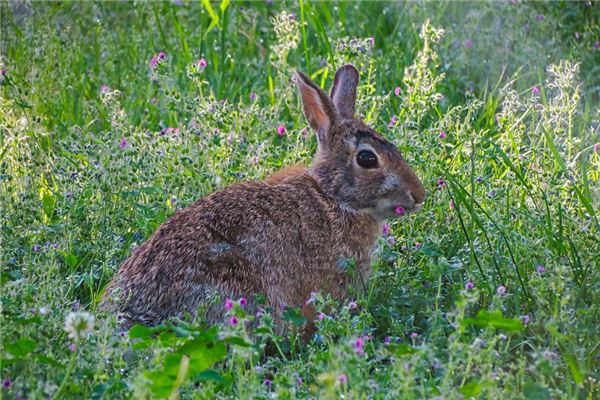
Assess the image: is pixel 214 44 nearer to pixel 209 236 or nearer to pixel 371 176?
pixel 371 176

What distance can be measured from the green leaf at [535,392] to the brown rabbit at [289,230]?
1514 mm

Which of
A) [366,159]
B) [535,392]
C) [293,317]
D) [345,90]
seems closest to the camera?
[535,392]

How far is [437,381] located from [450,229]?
1.61 m

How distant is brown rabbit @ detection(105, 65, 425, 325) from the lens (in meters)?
5.05

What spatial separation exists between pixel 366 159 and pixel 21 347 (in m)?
2.30

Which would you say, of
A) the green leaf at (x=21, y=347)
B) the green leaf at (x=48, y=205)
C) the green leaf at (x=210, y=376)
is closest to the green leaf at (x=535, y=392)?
the green leaf at (x=210, y=376)

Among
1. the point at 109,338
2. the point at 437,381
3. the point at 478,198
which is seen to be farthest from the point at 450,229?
the point at 109,338

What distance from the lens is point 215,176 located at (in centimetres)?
614

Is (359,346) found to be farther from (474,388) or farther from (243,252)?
(243,252)

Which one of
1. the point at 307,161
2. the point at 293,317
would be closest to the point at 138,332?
the point at 293,317

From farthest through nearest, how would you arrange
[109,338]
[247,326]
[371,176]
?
[371,176]
[247,326]
[109,338]

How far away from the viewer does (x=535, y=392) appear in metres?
3.88

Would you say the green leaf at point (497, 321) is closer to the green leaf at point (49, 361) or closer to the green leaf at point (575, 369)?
the green leaf at point (575, 369)

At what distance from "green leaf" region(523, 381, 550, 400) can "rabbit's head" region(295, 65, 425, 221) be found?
199 cm
